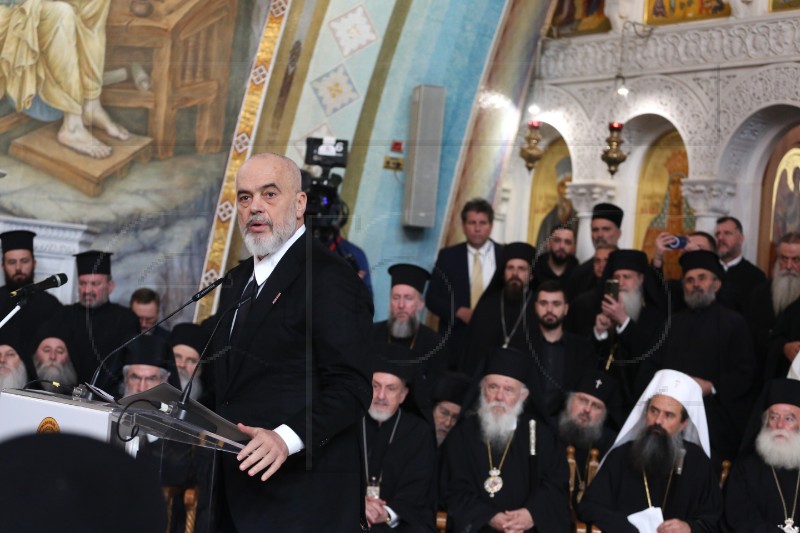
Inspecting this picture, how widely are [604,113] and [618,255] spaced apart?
62.3 inches

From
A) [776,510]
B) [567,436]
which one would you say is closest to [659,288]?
[567,436]

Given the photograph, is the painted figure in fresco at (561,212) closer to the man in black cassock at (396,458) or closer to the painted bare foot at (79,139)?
the man in black cassock at (396,458)

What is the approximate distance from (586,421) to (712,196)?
2.15 metres

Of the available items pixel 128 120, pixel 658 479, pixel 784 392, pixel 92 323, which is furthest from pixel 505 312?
pixel 128 120

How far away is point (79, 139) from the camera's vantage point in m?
7.66

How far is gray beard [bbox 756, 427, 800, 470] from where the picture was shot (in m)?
5.75

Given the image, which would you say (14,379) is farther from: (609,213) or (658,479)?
(609,213)

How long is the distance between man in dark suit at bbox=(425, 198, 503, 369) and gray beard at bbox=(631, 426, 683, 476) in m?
1.68

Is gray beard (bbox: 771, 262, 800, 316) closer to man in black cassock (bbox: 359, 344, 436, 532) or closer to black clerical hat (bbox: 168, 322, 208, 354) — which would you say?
man in black cassock (bbox: 359, 344, 436, 532)

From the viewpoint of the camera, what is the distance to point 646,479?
232 inches

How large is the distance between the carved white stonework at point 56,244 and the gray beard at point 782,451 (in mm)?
3879

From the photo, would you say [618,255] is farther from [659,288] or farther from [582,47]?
[582,47]

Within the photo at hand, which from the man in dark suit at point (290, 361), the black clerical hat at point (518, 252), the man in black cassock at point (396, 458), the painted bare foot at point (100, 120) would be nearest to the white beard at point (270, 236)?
the man in dark suit at point (290, 361)

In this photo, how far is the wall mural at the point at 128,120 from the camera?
24.6 feet
